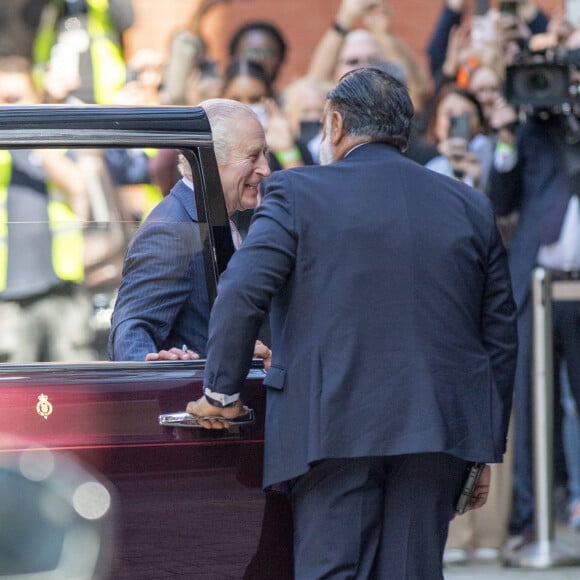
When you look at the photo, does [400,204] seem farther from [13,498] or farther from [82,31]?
[82,31]

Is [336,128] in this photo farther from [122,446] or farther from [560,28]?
[560,28]

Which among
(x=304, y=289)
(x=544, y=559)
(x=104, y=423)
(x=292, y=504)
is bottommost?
(x=544, y=559)

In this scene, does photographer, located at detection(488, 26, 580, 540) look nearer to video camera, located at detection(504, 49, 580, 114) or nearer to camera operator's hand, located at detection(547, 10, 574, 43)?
video camera, located at detection(504, 49, 580, 114)

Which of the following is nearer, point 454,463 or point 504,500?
point 454,463

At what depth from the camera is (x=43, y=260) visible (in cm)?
356

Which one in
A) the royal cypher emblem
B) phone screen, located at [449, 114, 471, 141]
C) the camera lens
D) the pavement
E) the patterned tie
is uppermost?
the camera lens

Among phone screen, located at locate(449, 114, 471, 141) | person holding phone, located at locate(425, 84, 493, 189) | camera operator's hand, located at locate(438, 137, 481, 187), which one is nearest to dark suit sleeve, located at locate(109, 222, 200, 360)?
person holding phone, located at locate(425, 84, 493, 189)

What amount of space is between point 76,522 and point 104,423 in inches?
9.9

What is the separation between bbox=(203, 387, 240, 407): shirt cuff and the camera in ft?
11.5

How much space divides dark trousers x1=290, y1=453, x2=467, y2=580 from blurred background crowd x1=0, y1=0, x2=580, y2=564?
2.24 ft

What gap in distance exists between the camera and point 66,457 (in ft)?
11.4

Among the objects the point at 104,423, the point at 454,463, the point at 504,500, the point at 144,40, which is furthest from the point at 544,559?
the point at 144,40

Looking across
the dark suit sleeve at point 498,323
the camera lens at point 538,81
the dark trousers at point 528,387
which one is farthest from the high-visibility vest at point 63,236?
the dark trousers at point 528,387

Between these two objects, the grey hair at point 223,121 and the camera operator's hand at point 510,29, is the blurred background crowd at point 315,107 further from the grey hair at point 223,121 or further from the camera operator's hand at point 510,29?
the grey hair at point 223,121
